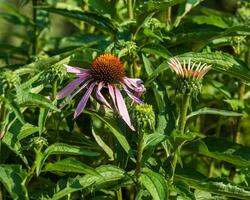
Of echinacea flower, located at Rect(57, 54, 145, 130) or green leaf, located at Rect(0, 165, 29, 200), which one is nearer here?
green leaf, located at Rect(0, 165, 29, 200)

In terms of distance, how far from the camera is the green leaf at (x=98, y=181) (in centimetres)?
112

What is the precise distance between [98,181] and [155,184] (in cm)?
11

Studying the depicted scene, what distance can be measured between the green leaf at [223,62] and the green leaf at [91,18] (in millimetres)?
291

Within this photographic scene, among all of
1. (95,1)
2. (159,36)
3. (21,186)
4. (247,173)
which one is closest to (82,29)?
(95,1)

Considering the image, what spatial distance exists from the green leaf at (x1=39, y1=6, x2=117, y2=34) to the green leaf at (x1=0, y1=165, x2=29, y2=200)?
0.48 m

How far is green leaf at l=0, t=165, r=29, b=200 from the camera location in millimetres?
1083

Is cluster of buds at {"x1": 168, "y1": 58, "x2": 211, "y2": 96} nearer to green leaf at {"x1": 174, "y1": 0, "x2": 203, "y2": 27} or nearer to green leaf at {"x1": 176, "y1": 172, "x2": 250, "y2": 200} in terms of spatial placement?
green leaf at {"x1": 176, "y1": 172, "x2": 250, "y2": 200}

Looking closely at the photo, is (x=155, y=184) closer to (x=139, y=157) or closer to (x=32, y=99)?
(x=139, y=157)

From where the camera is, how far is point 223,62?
50.1 inches

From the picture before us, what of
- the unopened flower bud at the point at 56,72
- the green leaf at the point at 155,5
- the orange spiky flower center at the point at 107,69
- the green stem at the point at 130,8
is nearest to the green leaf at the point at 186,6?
the green stem at the point at 130,8

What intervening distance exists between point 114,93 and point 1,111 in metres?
0.23

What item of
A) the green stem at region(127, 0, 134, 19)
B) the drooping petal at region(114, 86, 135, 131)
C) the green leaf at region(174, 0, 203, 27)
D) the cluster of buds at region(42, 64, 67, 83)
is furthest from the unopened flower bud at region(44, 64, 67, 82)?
the green leaf at region(174, 0, 203, 27)

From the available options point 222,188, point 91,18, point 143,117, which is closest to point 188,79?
point 143,117

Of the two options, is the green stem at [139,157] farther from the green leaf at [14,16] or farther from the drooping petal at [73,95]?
the green leaf at [14,16]
